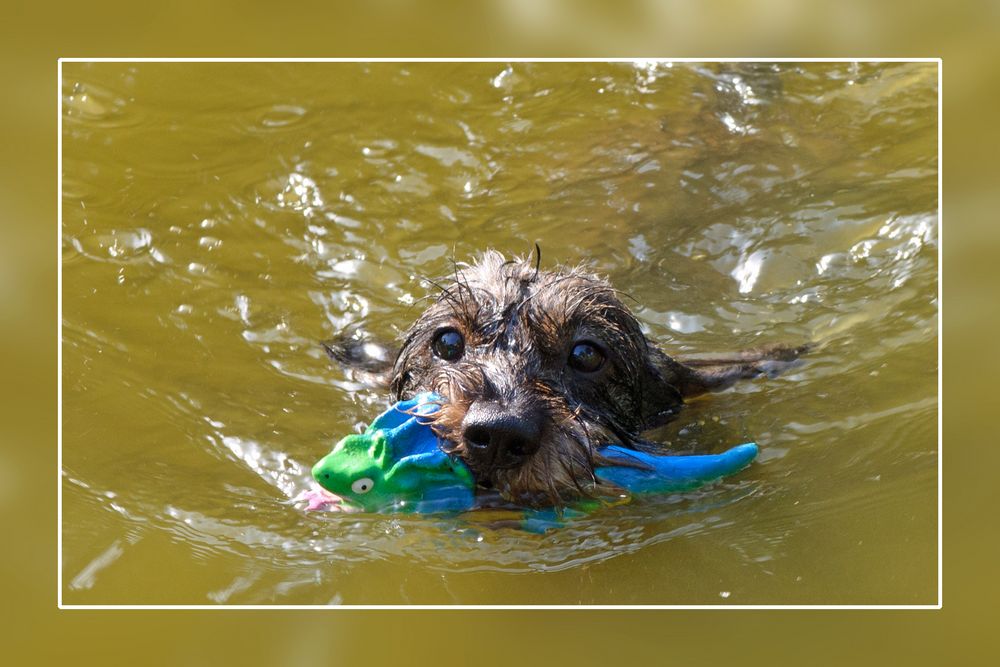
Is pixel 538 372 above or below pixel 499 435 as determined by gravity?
above

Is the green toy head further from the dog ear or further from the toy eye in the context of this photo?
the dog ear

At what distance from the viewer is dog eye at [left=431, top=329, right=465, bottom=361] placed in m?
5.93


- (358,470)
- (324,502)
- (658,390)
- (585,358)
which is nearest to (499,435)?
(358,470)

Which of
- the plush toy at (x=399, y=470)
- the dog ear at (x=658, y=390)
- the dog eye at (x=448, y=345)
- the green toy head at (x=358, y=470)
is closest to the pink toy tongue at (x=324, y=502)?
the plush toy at (x=399, y=470)

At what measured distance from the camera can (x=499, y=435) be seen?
15.6 ft

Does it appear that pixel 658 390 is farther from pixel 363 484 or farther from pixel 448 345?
pixel 363 484

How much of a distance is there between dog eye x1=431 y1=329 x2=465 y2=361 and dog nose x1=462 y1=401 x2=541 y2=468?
42.5 inches

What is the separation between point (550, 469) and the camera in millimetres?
4910

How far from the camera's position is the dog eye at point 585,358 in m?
5.84

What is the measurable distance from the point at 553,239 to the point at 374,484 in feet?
11.3

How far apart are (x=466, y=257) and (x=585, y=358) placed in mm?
2243

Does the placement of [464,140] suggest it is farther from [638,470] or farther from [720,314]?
[638,470]

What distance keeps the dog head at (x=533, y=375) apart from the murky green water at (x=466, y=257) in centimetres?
35

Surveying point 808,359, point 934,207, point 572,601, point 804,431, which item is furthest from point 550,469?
point 934,207
